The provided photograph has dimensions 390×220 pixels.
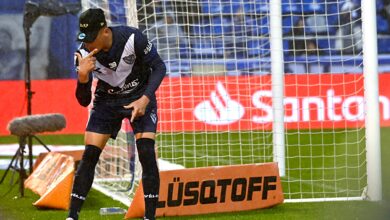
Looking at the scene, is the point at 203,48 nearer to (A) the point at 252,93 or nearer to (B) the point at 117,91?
(A) the point at 252,93

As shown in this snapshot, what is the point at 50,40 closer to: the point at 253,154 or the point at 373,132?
the point at 253,154

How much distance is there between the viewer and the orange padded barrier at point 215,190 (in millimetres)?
7023

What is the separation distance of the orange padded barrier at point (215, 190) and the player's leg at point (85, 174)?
3.02 ft

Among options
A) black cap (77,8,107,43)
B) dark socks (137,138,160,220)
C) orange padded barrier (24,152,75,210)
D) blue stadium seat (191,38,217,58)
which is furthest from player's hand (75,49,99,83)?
blue stadium seat (191,38,217,58)

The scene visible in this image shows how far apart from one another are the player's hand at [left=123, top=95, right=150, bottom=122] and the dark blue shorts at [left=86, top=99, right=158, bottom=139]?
0.21 metres

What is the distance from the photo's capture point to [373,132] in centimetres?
805

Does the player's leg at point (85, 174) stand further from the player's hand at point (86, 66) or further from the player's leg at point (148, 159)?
the player's hand at point (86, 66)

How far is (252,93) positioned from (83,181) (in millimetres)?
9396

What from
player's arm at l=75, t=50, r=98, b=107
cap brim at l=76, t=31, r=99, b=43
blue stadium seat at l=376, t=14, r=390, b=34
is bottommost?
player's arm at l=75, t=50, r=98, b=107

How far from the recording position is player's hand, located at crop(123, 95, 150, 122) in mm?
5637

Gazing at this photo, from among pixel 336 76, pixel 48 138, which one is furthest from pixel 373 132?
pixel 48 138

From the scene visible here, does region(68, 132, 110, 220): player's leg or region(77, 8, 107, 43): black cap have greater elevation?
region(77, 8, 107, 43): black cap

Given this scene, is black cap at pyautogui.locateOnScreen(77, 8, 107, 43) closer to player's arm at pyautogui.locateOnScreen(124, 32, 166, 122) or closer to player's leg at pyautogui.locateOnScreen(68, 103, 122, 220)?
player's arm at pyautogui.locateOnScreen(124, 32, 166, 122)

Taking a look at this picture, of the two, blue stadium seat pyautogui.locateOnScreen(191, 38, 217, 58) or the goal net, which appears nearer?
the goal net
